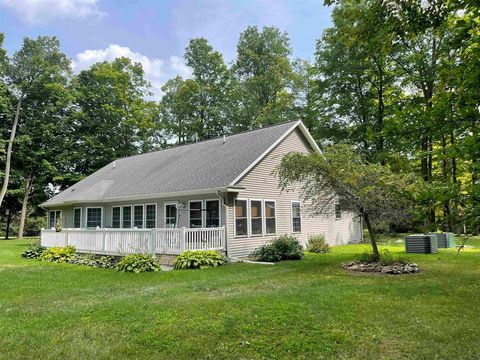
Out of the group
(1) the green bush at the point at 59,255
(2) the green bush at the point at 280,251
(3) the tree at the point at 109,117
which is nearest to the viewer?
(2) the green bush at the point at 280,251

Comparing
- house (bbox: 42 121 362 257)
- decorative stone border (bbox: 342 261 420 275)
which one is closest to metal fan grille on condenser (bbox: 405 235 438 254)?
house (bbox: 42 121 362 257)

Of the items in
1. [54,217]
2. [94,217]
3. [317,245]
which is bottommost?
[317,245]

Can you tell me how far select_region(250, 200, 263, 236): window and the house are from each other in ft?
0.14

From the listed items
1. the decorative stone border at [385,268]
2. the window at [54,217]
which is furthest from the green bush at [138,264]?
the window at [54,217]

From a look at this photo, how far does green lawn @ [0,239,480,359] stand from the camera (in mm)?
4734

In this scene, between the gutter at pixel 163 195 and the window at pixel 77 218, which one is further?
the window at pixel 77 218

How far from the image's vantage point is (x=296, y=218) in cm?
1798

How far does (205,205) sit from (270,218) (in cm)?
307

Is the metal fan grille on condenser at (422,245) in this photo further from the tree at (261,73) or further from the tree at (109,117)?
the tree at (109,117)

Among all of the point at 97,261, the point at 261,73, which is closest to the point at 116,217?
the point at 97,261

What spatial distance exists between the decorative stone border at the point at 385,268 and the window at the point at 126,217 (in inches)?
447

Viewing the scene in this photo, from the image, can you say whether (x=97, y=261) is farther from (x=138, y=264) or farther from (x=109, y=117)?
(x=109, y=117)

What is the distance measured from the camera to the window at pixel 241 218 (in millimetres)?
14839

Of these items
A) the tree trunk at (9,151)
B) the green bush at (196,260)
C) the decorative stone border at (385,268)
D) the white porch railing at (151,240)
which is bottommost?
the decorative stone border at (385,268)
